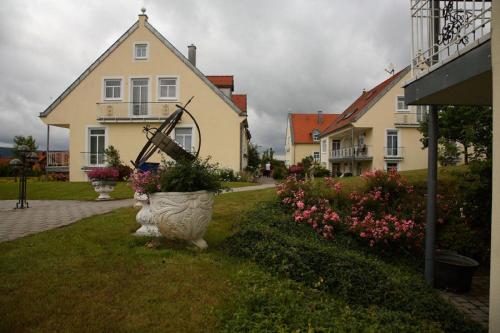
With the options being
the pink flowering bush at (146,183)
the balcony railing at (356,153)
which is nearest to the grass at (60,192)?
the pink flowering bush at (146,183)

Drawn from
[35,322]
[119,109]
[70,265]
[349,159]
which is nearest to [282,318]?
[35,322]

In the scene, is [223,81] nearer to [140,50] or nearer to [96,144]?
[140,50]

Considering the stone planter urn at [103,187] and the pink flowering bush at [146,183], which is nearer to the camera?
the pink flowering bush at [146,183]

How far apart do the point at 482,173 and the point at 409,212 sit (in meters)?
1.72

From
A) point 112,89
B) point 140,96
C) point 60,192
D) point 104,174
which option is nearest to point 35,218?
point 104,174

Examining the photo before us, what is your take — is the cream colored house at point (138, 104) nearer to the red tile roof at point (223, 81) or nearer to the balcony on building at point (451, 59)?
the red tile roof at point (223, 81)

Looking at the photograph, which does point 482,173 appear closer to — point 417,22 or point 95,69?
point 417,22

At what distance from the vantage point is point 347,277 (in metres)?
4.51

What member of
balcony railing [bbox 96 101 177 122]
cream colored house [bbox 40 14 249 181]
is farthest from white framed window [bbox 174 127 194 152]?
balcony railing [bbox 96 101 177 122]

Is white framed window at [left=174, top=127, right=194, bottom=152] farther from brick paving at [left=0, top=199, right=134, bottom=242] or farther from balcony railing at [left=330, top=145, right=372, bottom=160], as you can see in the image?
balcony railing at [left=330, top=145, right=372, bottom=160]

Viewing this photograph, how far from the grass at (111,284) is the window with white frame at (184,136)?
650 inches

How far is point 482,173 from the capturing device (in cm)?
643

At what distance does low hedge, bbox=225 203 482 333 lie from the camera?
404cm

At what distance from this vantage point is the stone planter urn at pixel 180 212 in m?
5.38
